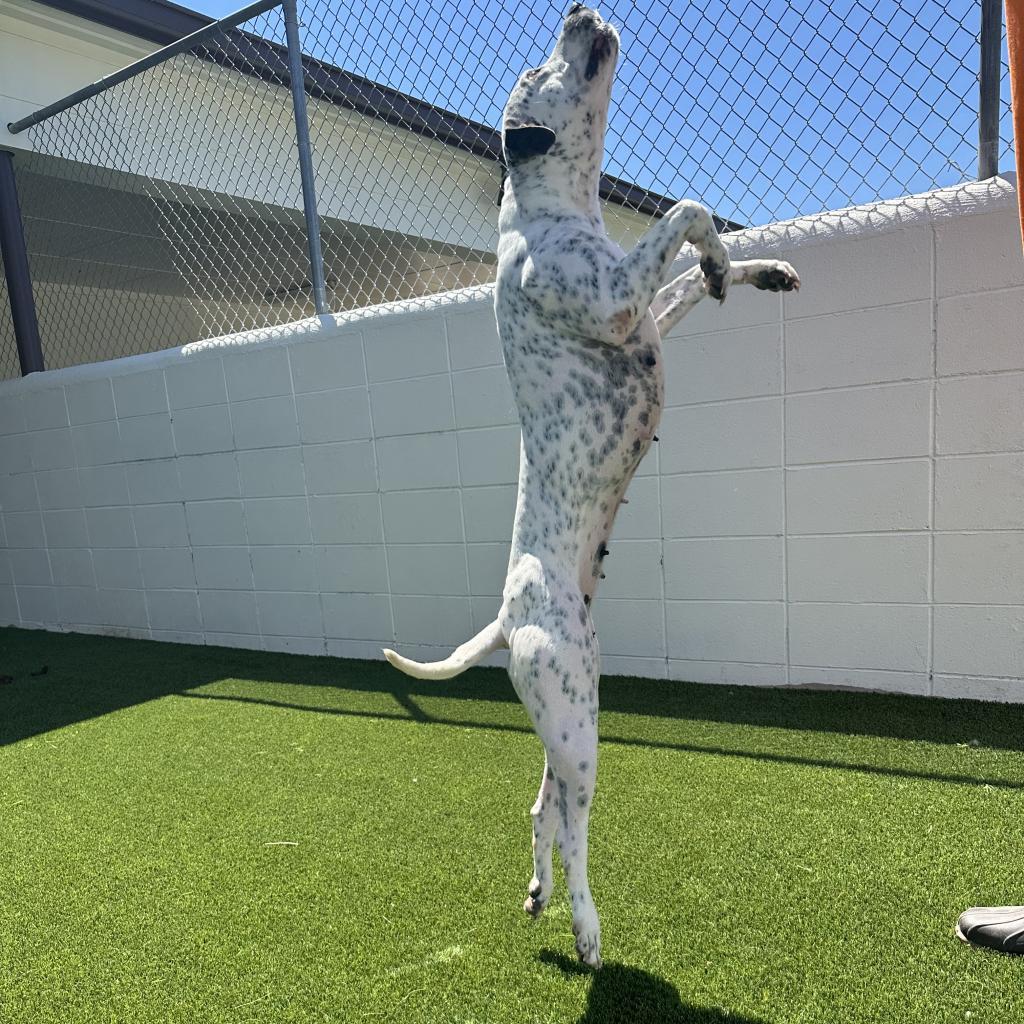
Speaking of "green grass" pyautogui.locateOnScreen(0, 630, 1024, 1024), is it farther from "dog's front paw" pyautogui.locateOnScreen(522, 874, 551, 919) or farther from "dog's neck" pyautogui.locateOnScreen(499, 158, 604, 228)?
"dog's neck" pyautogui.locateOnScreen(499, 158, 604, 228)

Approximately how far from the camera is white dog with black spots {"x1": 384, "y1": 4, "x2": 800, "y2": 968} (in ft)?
4.17

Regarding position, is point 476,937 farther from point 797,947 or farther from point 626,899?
point 797,947

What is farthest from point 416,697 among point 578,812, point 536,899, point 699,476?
point 578,812

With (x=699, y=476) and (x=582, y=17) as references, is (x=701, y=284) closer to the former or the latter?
(x=582, y=17)

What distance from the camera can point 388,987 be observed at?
1657 mm

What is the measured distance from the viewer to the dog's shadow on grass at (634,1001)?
4.90 ft

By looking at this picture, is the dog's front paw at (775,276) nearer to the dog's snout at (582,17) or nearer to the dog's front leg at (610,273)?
the dog's front leg at (610,273)

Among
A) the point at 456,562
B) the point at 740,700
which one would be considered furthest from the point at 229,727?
the point at 740,700

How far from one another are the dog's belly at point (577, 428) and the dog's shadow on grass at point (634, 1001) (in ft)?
2.82

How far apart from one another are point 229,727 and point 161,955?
5.20 feet

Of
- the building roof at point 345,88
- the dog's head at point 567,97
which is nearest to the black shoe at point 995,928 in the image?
the dog's head at point 567,97

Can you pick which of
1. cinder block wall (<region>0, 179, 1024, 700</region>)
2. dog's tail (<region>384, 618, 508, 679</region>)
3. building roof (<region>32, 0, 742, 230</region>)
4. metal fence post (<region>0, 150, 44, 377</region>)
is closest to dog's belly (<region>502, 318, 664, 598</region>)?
dog's tail (<region>384, 618, 508, 679</region>)

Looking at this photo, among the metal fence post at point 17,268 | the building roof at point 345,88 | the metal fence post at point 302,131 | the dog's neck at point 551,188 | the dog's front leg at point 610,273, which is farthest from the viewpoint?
the metal fence post at point 17,268

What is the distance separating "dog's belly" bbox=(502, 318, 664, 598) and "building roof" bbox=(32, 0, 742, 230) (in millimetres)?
2428
